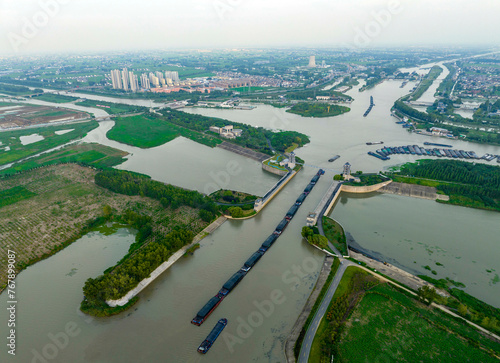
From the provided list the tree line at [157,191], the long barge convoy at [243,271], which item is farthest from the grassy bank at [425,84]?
the tree line at [157,191]

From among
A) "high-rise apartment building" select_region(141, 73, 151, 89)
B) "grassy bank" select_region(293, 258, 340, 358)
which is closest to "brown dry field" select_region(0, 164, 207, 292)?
"grassy bank" select_region(293, 258, 340, 358)

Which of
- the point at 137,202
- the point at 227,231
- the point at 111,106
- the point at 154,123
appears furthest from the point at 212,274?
the point at 111,106

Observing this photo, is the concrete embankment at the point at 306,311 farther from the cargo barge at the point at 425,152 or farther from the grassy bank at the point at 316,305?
the cargo barge at the point at 425,152

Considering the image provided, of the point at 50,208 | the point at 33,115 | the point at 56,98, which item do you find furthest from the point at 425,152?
the point at 56,98

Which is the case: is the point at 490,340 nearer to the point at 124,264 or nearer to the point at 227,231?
the point at 227,231

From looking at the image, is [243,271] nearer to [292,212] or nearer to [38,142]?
[292,212]

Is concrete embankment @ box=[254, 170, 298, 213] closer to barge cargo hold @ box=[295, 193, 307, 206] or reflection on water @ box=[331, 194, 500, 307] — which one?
barge cargo hold @ box=[295, 193, 307, 206]
